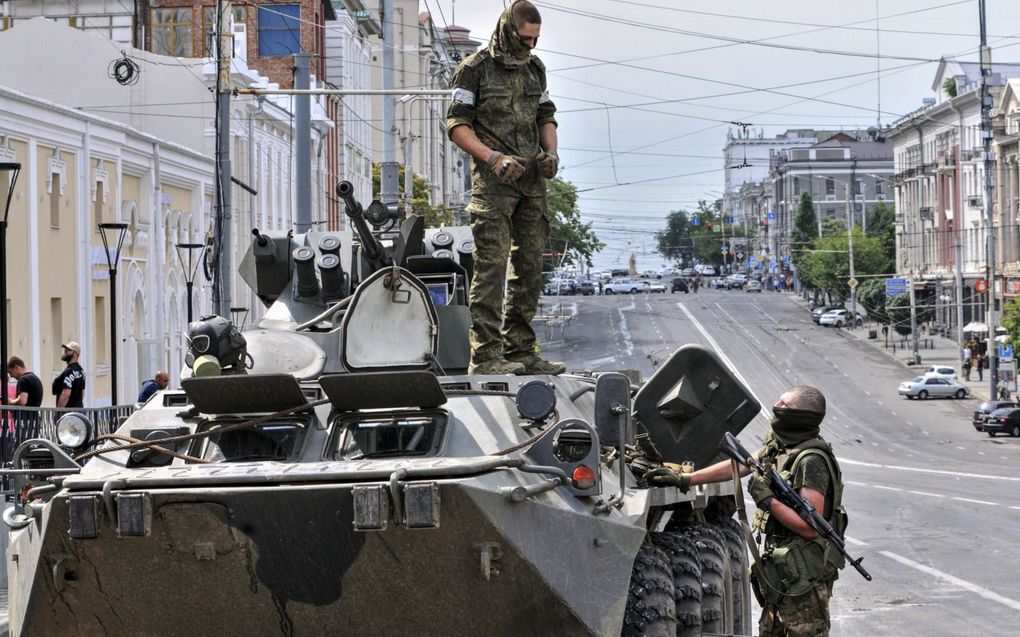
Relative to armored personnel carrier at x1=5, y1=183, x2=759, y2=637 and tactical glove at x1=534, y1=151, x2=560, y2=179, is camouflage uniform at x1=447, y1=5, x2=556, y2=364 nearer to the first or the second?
tactical glove at x1=534, y1=151, x2=560, y2=179

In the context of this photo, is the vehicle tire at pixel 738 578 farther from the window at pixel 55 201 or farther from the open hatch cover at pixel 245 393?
the window at pixel 55 201

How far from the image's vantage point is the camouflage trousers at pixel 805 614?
937 centimetres

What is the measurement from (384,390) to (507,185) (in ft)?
8.53

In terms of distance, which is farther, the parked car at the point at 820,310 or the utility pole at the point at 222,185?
the parked car at the point at 820,310

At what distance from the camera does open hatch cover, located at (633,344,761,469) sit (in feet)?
32.9

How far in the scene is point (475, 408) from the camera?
31.3 ft

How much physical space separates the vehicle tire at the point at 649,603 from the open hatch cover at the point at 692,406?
84cm

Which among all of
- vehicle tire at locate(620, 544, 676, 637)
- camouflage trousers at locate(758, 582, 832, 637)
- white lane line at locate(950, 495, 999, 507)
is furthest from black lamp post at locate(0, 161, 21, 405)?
white lane line at locate(950, 495, 999, 507)

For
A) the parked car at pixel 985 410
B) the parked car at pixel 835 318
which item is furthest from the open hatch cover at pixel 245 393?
the parked car at pixel 835 318

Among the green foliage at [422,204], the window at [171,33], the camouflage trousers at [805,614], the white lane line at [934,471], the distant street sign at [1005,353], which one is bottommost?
the white lane line at [934,471]

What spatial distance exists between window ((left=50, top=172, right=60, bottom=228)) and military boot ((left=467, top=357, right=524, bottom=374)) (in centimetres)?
2197

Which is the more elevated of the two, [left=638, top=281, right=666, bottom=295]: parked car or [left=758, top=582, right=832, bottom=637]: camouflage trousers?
[left=638, top=281, right=666, bottom=295]: parked car

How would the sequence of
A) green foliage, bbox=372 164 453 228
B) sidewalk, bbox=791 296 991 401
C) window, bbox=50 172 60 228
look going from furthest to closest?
sidewalk, bbox=791 296 991 401 → green foliage, bbox=372 164 453 228 → window, bbox=50 172 60 228

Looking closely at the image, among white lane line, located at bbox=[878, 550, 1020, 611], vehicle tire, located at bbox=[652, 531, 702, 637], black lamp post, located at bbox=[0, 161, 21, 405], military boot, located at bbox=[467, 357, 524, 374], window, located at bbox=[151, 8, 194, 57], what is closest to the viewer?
vehicle tire, located at bbox=[652, 531, 702, 637]
